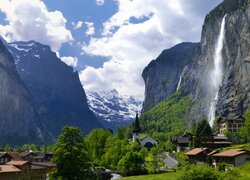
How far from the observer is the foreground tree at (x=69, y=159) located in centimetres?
6931

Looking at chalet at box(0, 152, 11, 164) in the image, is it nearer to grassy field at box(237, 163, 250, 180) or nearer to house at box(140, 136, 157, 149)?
house at box(140, 136, 157, 149)

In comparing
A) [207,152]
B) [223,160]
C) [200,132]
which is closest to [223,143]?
[200,132]

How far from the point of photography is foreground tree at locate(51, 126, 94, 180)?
6931cm

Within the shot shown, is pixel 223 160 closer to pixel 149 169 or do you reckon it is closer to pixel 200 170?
pixel 149 169

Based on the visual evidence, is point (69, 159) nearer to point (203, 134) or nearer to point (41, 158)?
point (203, 134)

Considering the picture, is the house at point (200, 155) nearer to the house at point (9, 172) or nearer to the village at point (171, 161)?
the village at point (171, 161)

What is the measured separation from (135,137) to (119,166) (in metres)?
69.3

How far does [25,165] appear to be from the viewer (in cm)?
10494

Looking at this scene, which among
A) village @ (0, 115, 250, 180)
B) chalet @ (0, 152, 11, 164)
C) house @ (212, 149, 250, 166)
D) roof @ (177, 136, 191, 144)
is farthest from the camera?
roof @ (177, 136, 191, 144)

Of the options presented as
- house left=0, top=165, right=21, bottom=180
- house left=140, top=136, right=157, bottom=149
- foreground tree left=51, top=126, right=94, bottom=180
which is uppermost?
house left=140, top=136, right=157, bottom=149

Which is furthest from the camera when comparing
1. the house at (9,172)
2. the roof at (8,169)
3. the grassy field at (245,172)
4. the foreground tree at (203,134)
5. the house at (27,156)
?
the house at (27,156)

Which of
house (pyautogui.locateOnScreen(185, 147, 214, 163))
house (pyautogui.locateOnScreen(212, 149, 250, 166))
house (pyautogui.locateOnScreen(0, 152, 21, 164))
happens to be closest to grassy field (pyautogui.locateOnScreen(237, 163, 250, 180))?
house (pyautogui.locateOnScreen(212, 149, 250, 166))

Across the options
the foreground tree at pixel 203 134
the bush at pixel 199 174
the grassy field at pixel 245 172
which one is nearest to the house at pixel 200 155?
the foreground tree at pixel 203 134

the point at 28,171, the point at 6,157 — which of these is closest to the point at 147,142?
the point at 6,157
